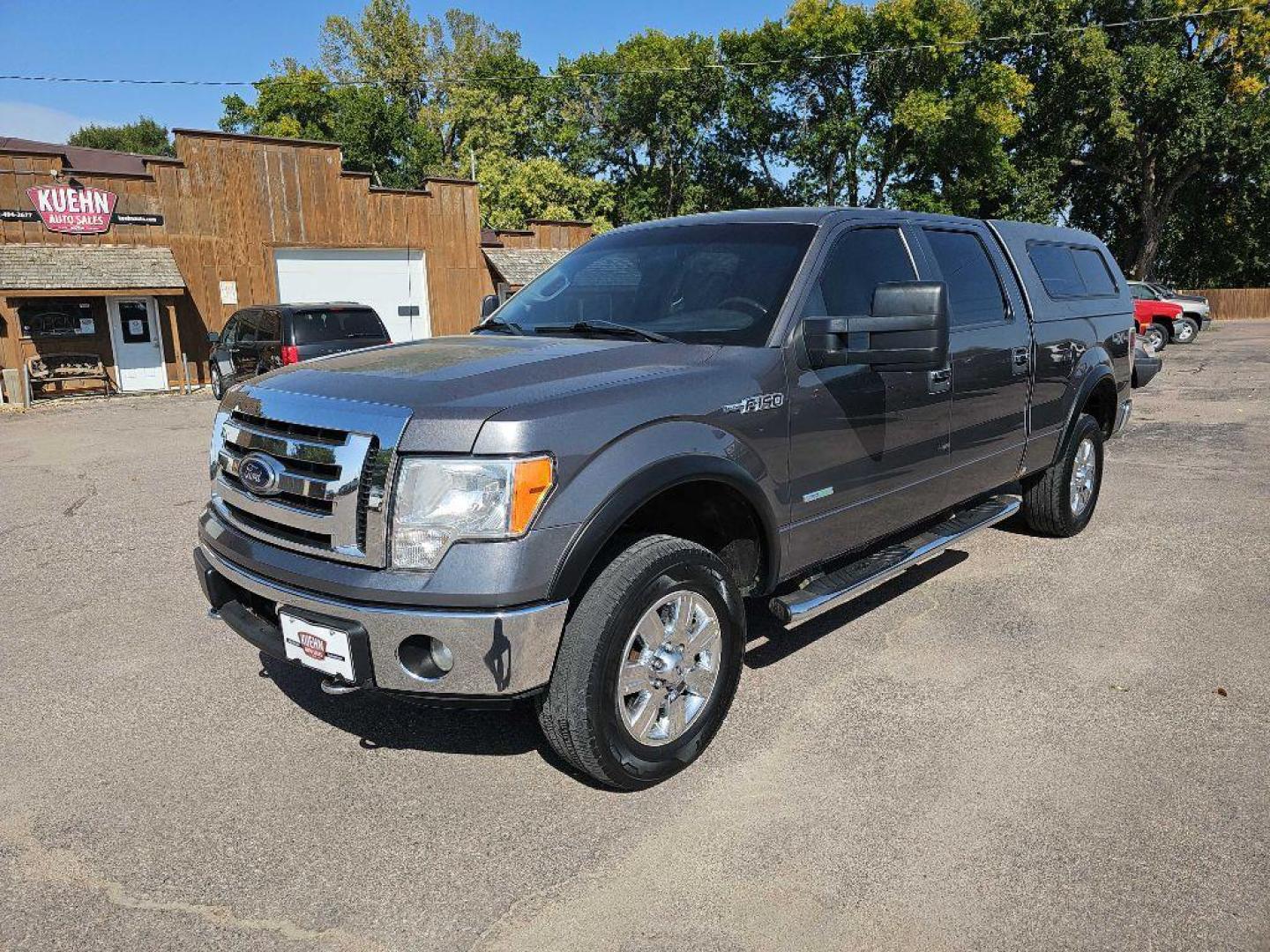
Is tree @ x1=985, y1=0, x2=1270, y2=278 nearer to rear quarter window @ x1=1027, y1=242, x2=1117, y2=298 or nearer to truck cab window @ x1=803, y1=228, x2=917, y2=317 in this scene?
rear quarter window @ x1=1027, y1=242, x2=1117, y2=298

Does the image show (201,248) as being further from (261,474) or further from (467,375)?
(467,375)

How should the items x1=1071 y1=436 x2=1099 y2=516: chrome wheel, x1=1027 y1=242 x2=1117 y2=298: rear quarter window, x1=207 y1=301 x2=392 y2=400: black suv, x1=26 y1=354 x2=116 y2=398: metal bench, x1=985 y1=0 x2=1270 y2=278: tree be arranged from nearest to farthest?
1. x1=1027 y1=242 x2=1117 y2=298: rear quarter window
2. x1=1071 y1=436 x2=1099 y2=516: chrome wheel
3. x1=207 y1=301 x2=392 y2=400: black suv
4. x1=26 y1=354 x2=116 y2=398: metal bench
5. x1=985 y1=0 x2=1270 y2=278: tree

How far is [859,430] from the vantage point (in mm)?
3793

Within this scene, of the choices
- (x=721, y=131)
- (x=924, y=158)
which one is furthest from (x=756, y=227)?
(x=721, y=131)

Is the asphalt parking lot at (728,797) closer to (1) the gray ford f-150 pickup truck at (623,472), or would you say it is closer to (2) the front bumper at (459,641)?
(1) the gray ford f-150 pickup truck at (623,472)

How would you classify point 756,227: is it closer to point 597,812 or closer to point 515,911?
point 597,812

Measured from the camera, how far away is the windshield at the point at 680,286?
360 centimetres

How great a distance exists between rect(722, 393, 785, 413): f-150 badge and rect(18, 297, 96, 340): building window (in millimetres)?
19619

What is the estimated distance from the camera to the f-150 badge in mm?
3211

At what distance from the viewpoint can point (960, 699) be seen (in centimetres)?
370

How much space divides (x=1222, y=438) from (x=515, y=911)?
1032cm

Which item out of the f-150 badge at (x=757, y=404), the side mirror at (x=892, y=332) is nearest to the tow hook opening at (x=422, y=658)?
the f-150 badge at (x=757, y=404)

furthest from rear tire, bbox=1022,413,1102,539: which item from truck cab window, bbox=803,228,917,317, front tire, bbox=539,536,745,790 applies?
front tire, bbox=539,536,745,790

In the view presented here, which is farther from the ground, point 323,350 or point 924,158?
point 924,158
